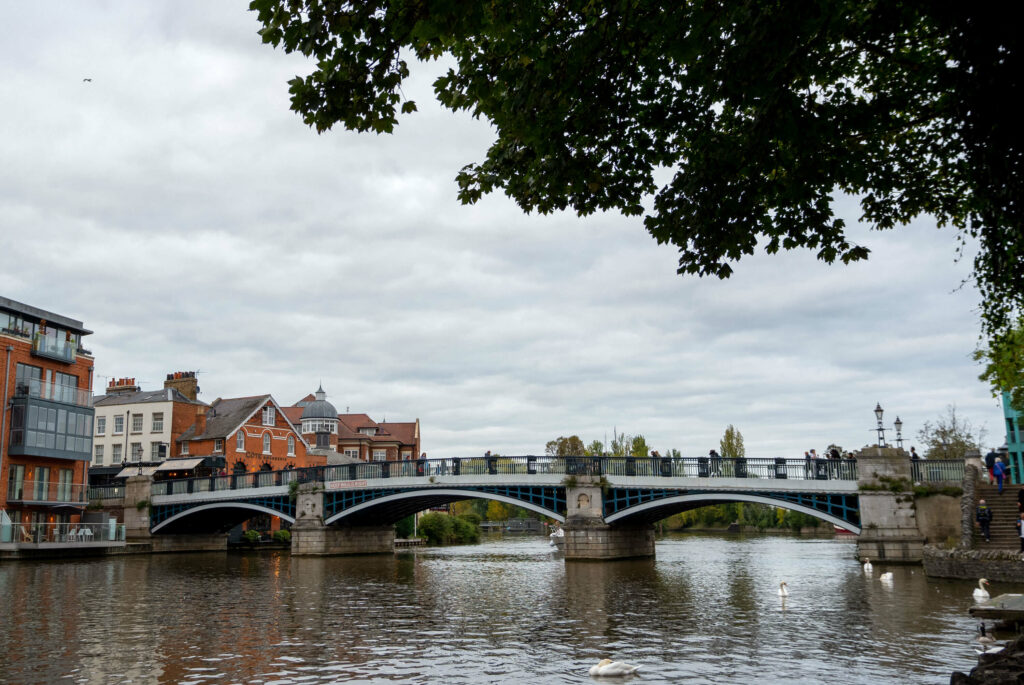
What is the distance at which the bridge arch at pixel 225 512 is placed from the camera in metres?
48.0

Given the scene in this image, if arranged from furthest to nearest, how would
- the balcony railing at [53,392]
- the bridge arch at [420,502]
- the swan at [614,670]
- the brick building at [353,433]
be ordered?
the brick building at [353,433] < the balcony railing at [53,392] < the bridge arch at [420,502] < the swan at [614,670]

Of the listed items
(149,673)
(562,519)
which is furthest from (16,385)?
(149,673)

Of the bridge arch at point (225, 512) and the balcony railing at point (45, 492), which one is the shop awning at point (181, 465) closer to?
the bridge arch at point (225, 512)

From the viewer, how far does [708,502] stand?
119ft

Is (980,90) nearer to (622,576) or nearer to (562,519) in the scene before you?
(622,576)

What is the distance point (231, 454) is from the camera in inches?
2495

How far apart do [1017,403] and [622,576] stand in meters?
20.0

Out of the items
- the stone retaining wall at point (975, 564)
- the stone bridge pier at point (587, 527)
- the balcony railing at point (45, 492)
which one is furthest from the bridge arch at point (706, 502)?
the balcony railing at point (45, 492)

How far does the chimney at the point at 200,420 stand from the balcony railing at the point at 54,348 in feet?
60.9

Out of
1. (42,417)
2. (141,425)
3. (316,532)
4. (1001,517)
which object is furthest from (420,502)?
(141,425)

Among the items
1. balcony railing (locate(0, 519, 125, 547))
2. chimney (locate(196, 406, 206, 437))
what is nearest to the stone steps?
balcony railing (locate(0, 519, 125, 547))

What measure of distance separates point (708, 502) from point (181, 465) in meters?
39.7

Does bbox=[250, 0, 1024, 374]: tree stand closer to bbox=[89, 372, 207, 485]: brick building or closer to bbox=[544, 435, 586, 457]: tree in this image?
bbox=[89, 372, 207, 485]: brick building

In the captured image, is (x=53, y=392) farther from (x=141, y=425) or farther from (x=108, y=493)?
(x=141, y=425)
